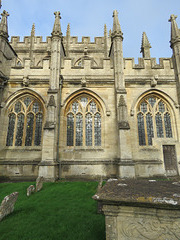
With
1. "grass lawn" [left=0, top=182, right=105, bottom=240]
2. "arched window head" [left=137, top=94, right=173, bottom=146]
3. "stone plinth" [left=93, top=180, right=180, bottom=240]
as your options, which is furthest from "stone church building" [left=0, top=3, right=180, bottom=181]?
"stone plinth" [left=93, top=180, right=180, bottom=240]

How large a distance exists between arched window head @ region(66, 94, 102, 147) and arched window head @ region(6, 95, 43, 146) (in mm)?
2464

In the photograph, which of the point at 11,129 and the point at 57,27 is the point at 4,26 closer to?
the point at 57,27

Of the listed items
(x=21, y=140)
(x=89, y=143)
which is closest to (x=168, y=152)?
(x=89, y=143)

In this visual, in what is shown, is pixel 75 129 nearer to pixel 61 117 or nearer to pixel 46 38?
pixel 61 117

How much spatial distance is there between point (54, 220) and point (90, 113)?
868 centimetres

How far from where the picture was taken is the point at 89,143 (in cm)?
1145

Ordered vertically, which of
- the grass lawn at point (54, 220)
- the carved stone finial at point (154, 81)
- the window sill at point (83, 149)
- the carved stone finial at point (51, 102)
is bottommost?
the grass lawn at point (54, 220)

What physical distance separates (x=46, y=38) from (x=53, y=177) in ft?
64.2

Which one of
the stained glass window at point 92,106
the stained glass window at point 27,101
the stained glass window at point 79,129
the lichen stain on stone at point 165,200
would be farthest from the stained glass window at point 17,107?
the lichen stain on stone at point 165,200

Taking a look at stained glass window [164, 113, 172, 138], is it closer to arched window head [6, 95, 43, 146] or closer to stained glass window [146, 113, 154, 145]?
stained glass window [146, 113, 154, 145]

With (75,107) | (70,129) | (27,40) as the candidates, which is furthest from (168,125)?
(27,40)

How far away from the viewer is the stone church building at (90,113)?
10.5 meters

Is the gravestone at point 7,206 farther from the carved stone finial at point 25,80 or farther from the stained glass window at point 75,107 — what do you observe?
the carved stone finial at point 25,80

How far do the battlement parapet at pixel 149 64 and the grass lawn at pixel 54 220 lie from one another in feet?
36.0
